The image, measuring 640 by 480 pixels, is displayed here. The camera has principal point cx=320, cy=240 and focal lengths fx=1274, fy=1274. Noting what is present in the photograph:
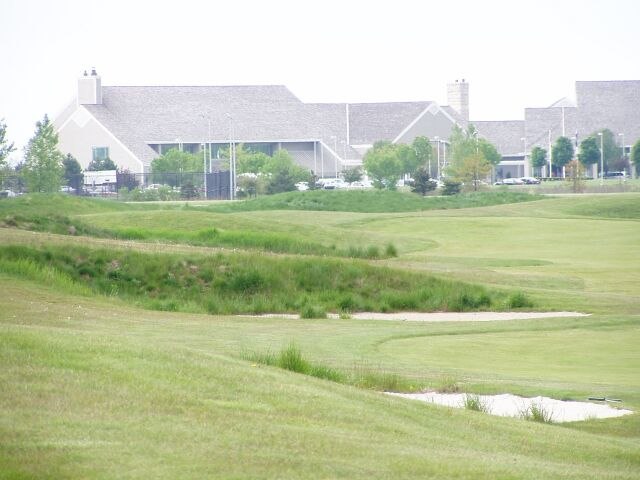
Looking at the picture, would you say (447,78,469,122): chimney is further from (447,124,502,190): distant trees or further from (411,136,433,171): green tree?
(411,136,433,171): green tree

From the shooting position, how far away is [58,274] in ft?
85.5

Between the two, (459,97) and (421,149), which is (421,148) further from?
(459,97)

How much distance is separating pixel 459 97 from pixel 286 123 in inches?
1080

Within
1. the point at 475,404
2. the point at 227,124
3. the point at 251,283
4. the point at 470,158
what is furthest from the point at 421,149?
the point at 475,404

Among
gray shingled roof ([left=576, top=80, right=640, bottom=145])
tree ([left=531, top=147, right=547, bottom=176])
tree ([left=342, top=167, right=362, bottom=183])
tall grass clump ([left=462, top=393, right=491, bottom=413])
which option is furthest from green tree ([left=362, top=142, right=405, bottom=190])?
tall grass clump ([left=462, top=393, right=491, bottom=413])

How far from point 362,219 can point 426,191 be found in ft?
87.5

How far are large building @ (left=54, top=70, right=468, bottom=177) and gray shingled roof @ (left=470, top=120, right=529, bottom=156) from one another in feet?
32.6

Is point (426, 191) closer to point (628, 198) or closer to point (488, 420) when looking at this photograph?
point (628, 198)

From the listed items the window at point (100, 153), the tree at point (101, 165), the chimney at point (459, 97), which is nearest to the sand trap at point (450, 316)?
the tree at point (101, 165)

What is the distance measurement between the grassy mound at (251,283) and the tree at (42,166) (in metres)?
47.3

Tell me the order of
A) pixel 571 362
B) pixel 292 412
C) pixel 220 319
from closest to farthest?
pixel 292 412
pixel 571 362
pixel 220 319

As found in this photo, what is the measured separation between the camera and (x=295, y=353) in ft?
44.3

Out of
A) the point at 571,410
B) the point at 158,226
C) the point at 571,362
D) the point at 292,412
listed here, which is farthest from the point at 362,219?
the point at 292,412

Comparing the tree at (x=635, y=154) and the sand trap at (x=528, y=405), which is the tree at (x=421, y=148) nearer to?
the tree at (x=635, y=154)
